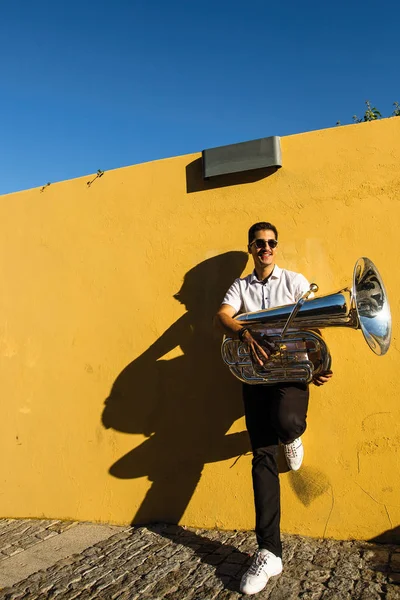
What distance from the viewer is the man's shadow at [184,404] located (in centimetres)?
362

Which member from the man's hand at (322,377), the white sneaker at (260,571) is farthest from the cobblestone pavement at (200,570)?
the man's hand at (322,377)

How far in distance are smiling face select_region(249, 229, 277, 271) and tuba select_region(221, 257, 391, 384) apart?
1.40 ft

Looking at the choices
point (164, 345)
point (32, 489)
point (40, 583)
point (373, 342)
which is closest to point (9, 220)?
point (164, 345)

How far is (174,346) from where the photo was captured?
3805 millimetres

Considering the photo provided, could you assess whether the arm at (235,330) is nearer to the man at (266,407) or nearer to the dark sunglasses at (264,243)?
the man at (266,407)

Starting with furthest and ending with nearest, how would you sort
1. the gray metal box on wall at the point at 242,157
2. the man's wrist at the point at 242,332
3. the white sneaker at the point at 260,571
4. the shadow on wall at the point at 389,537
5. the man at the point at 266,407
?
the gray metal box on wall at the point at 242,157, the shadow on wall at the point at 389,537, the man's wrist at the point at 242,332, the man at the point at 266,407, the white sneaker at the point at 260,571

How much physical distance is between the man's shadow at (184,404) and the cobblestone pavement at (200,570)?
0.34 metres

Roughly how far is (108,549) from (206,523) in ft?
2.23

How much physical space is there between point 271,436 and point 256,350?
522mm

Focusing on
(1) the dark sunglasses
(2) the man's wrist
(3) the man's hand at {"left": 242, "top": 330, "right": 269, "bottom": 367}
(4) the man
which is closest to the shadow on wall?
(4) the man

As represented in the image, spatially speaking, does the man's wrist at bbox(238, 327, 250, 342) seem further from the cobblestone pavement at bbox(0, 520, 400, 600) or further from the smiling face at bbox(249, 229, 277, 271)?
the cobblestone pavement at bbox(0, 520, 400, 600)

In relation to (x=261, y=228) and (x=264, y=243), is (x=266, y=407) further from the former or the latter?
(x=261, y=228)

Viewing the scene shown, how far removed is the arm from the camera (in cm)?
288

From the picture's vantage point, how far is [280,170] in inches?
141
